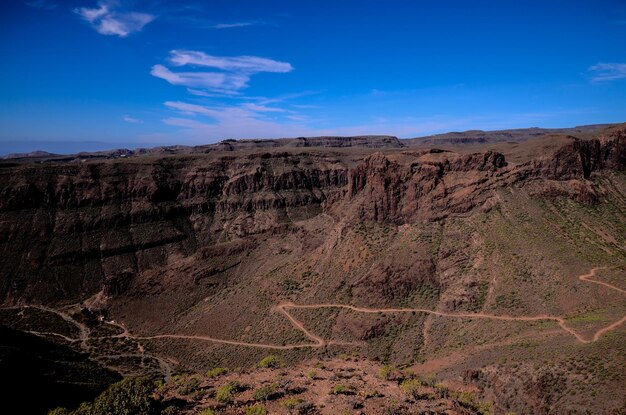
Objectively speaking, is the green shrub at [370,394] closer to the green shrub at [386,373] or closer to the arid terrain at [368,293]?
the arid terrain at [368,293]

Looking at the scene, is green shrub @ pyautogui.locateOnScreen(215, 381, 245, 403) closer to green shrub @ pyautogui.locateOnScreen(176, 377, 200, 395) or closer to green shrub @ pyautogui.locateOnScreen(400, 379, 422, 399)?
green shrub @ pyautogui.locateOnScreen(176, 377, 200, 395)

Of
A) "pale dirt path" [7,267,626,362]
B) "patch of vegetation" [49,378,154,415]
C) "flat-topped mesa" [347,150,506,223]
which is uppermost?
Result: "flat-topped mesa" [347,150,506,223]

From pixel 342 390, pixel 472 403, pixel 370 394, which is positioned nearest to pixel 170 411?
pixel 342 390

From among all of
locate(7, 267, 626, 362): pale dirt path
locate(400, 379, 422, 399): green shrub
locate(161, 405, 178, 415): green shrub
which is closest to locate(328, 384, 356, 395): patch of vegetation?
locate(400, 379, 422, 399): green shrub

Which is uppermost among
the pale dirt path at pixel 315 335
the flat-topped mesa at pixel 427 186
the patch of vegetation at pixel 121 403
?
the flat-topped mesa at pixel 427 186

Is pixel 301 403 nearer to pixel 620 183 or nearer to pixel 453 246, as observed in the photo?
pixel 453 246

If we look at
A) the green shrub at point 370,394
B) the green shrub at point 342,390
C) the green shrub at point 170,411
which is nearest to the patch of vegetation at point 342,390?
the green shrub at point 342,390
